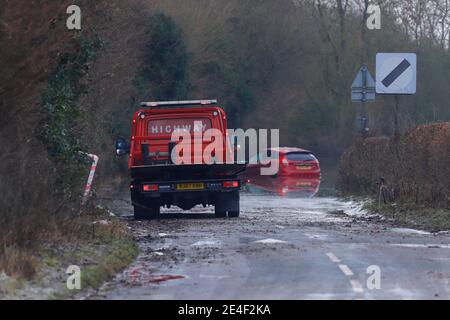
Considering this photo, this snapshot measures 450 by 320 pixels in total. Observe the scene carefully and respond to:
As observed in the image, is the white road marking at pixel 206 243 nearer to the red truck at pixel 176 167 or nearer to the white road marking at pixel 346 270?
the white road marking at pixel 346 270

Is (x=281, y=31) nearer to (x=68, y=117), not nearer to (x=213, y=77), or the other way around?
(x=213, y=77)

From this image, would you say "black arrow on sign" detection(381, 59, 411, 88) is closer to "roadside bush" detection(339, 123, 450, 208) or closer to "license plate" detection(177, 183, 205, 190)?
"roadside bush" detection(339, 123, 450, 208)

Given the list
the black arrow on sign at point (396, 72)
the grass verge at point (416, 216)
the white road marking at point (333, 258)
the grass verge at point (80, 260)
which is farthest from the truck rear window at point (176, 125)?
the white road marking at point (333, 258)

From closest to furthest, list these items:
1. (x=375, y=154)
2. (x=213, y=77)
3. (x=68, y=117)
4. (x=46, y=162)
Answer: (x=46, y=162) < (x=68, y=117) < (x=375, y=154) < (x=213, y=77)

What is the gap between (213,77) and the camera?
190 feet

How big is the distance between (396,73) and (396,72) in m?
0.03

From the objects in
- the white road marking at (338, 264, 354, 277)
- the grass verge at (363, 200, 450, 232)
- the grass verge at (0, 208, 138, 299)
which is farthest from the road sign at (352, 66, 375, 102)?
the white road marking at (338, 264, 354, 277)

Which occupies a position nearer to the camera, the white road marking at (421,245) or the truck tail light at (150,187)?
the white road marking at (421,245)

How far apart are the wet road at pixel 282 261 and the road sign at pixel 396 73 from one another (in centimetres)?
465

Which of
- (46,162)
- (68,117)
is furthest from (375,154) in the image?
(46,162)

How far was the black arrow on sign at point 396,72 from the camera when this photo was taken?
26266mm

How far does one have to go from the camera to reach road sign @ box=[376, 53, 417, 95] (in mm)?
26047

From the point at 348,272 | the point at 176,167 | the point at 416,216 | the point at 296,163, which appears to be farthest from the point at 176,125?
the point at 296,163

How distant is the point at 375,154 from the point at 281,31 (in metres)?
34.2
